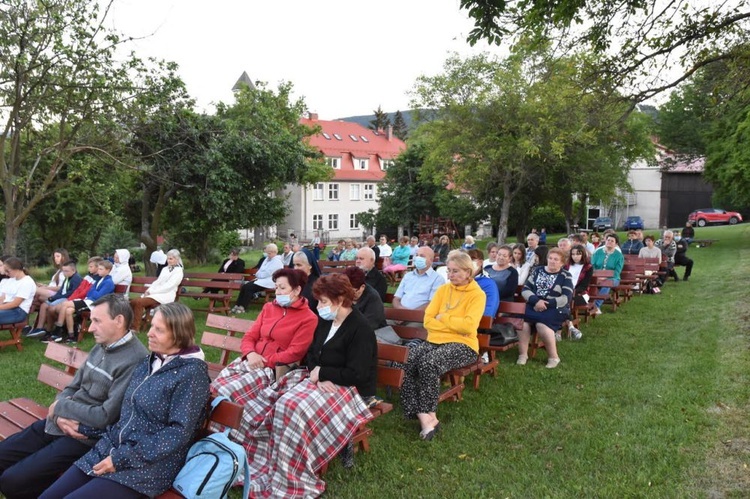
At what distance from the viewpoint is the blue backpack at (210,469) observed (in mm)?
3096

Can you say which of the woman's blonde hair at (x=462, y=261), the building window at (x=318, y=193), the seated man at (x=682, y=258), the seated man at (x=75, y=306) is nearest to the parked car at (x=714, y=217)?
the building window at (x=318, y=193)

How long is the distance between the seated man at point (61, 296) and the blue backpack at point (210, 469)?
22.4 ft

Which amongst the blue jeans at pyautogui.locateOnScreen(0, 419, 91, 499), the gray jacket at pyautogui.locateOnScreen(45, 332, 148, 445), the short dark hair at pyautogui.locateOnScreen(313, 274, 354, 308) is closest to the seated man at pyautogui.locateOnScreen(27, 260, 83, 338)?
the blue jeans at pyautogui.locateOnScreen(0, 419, 91, 499)

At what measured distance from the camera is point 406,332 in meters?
A: 5.98

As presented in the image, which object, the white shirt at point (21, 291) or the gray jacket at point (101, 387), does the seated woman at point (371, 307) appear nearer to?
the gray jacket at point (101, 387)

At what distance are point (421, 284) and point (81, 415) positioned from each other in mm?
4135

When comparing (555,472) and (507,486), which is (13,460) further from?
(555,472)

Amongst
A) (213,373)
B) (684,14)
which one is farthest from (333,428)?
(684,14)

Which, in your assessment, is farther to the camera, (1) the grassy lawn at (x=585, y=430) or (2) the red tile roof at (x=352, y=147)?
(2) the red tile roof at (x=352, y=147)

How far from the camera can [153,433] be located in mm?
3176

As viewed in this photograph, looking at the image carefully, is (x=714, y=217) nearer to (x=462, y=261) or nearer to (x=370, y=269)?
(x=370, y=269)

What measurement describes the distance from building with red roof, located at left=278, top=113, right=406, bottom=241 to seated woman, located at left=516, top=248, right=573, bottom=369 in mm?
42563

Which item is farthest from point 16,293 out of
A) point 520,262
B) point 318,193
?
point 318,193

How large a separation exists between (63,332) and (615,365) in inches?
313
